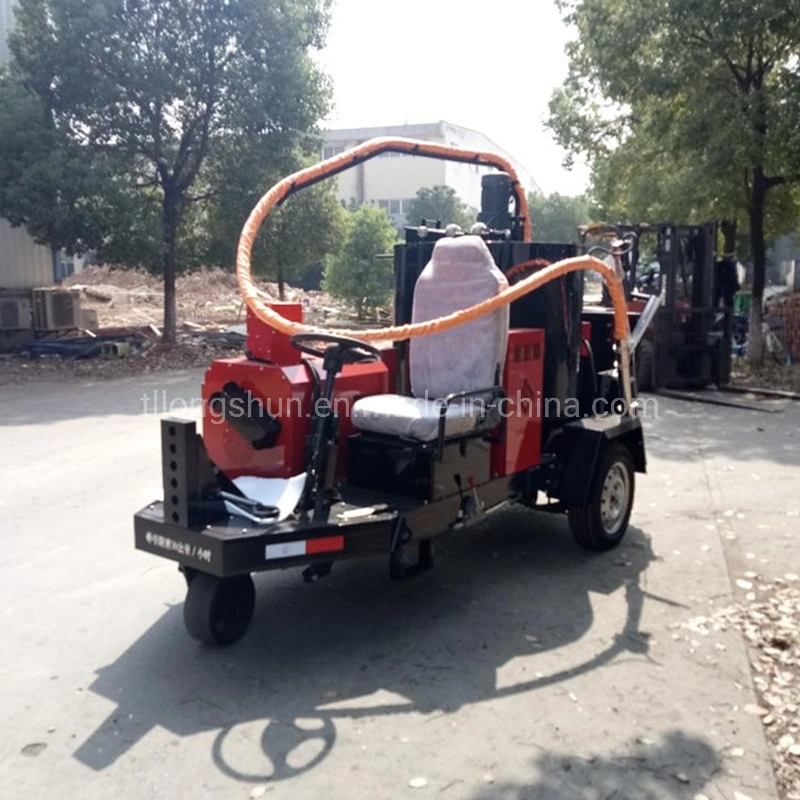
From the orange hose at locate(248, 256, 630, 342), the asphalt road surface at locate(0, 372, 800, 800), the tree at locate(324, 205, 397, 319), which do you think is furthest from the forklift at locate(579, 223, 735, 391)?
the tree at locate(324, 205, 397, 319)

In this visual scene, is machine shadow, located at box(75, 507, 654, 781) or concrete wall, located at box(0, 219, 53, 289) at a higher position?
concrete wall, located at box(0, 219, 53, 289)

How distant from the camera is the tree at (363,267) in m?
27.6

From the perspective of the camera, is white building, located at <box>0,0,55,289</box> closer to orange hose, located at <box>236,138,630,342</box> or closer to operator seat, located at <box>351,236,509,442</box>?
orange hose, located at <box>236,138,630,342</box>

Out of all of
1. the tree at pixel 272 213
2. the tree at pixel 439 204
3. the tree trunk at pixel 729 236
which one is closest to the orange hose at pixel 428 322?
the tree at pixel 272 213

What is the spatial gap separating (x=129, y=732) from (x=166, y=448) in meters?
1.30

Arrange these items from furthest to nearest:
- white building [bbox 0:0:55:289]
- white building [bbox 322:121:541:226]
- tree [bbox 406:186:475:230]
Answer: white building [bbox 322:121:541:226]
tree [bbox 406:186:475:230]
white building [bbox 0:0:55:289]

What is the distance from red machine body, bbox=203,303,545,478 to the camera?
15.7 feet

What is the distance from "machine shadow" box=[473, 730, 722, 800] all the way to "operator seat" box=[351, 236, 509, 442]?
186 centimetres

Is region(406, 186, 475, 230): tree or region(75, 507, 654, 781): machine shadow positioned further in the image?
region(406, 186, 475, 230): tree

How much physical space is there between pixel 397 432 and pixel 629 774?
2.11 metres

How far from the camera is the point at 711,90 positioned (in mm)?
14133

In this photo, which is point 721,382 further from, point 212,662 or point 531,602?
point 212,662

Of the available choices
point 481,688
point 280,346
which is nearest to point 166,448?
point 280,346

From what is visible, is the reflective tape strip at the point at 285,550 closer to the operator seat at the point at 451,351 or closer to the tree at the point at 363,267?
the operator seat at the point at 451,351
